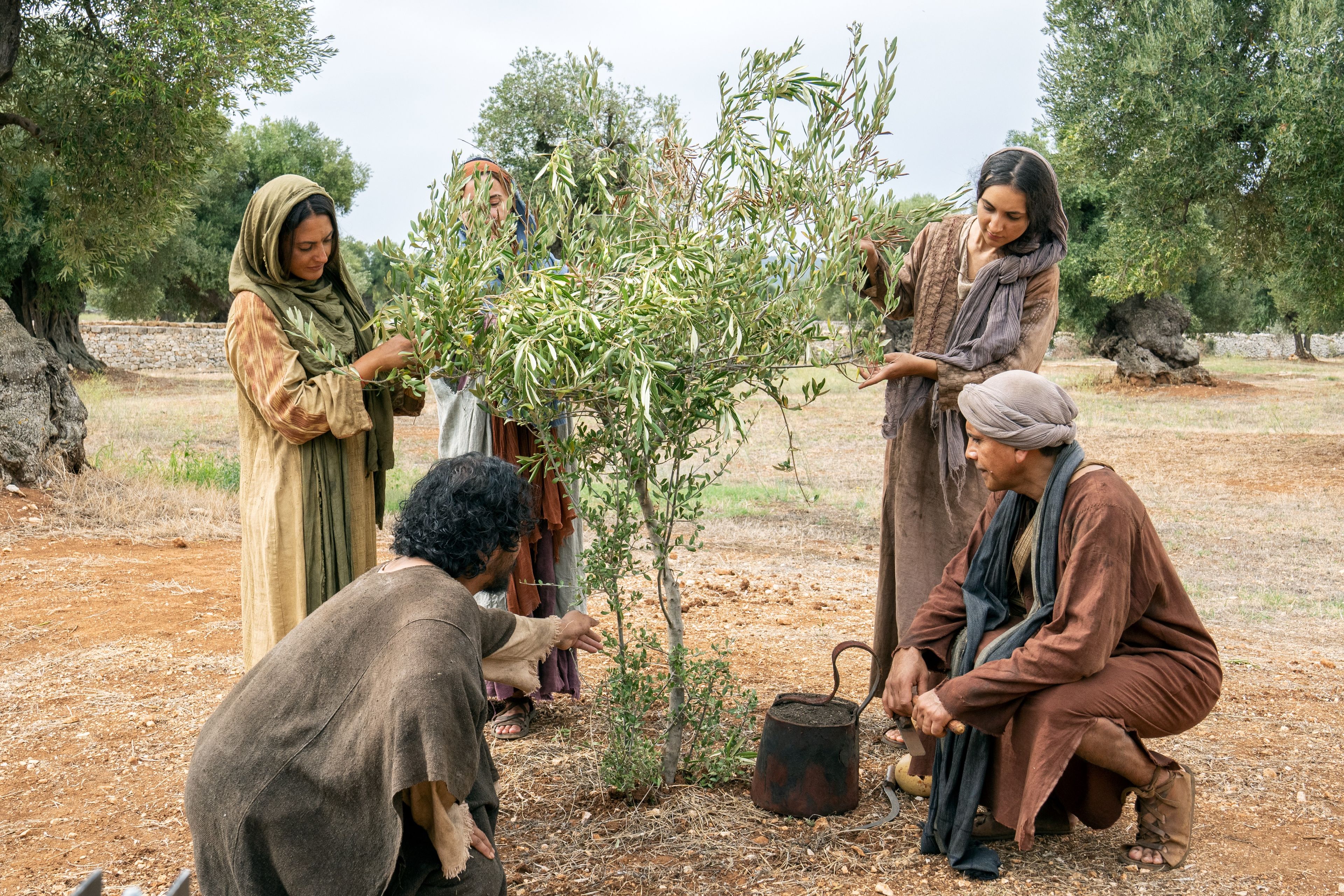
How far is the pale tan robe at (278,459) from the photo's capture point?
3092 mm

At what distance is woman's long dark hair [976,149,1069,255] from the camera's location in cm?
338

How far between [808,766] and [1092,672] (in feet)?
3.06

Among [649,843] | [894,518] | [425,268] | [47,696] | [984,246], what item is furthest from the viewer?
[47,696]

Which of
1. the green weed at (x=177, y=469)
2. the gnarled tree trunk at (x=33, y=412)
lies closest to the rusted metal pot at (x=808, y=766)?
the green weed at (x=177, y=469)

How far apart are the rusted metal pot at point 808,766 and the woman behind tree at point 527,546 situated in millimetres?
895

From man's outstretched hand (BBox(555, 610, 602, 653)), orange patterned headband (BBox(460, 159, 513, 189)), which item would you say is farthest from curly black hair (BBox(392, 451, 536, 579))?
orange patterned headband (BBox(460, 159, 513, 189))

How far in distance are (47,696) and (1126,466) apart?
11.5m

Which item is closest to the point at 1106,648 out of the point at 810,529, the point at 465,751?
the point at 465,751

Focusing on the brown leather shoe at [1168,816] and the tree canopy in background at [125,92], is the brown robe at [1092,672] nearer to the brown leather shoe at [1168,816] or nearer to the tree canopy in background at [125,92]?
the brown leather shoe at [1168,816]

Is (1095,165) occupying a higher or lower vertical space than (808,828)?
higher

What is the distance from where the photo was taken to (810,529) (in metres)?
8.79

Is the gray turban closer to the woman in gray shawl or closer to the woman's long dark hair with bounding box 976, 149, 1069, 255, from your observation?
the woman in gray shawl

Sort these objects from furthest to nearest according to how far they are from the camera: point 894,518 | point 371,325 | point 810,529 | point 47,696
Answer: point 810,529 < point 47,696 < point 894,518 < point 371,325

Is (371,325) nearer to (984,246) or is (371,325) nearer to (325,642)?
(325,642)
